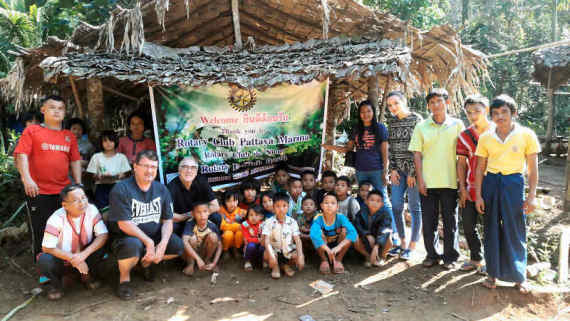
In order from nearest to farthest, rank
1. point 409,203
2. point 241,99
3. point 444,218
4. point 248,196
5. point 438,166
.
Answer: point 438,166, point 444,218, point 409,203, point 248,196, point 241,99

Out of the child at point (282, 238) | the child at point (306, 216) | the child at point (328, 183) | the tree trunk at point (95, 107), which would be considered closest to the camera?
the child at point (282, 238)

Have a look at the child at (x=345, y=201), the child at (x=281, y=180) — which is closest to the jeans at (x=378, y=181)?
the child at (x=345, y=201)

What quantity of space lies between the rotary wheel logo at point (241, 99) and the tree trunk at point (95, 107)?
177 centimetres

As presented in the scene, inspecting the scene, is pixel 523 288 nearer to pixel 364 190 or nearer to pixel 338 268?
pixel 338 268

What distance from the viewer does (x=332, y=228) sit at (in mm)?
4062

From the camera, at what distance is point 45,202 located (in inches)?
150

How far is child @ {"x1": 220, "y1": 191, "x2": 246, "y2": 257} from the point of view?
432 centimetres

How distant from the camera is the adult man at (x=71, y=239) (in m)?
3.27

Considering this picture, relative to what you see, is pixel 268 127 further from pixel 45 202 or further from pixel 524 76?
pixel 524 76

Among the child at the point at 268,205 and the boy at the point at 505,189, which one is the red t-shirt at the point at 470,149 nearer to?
the boy at the point at 505,189

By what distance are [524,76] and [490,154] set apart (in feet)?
49.6

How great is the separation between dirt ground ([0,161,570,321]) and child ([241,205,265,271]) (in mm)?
187

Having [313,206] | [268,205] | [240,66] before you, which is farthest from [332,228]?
[240,66]

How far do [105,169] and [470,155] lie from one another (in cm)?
401
